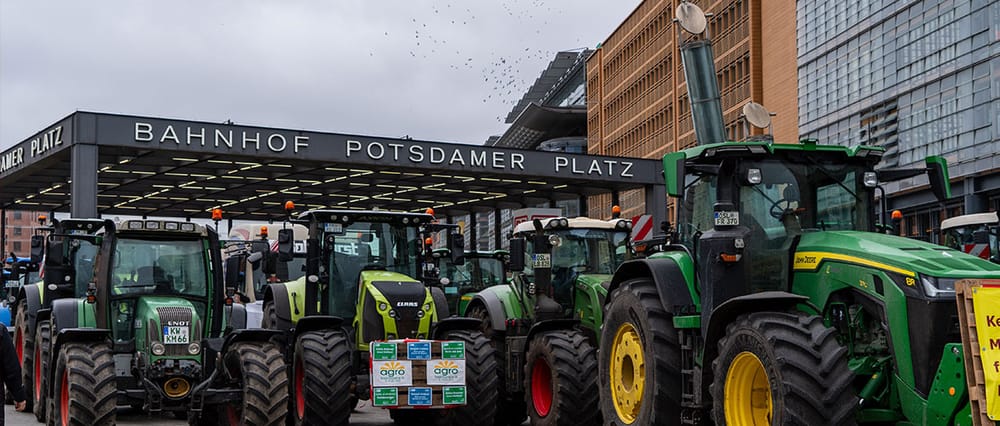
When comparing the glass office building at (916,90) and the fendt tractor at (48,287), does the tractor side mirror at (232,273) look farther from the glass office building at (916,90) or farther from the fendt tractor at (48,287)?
the glass office building at (916,90)

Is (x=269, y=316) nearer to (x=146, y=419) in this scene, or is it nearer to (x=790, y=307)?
(x=146, y=419)

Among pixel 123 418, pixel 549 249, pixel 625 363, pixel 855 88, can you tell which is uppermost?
pixel 855 88

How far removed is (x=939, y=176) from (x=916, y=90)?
31570 millimetres

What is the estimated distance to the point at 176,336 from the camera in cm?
1477

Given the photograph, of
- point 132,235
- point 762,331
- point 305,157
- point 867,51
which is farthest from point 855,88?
point 762,331

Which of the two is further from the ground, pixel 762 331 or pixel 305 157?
pixel 305 157

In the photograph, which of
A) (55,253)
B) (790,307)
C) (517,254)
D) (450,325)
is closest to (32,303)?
(55,253)

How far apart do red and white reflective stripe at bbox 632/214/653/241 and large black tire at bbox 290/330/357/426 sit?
4.77m

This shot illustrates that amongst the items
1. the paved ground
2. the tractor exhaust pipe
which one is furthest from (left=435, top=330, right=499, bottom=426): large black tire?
the tractor exhaust pipe

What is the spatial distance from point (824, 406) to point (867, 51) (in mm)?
37588

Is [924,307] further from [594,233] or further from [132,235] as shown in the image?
[132,235]

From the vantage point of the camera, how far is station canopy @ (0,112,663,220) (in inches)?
1177

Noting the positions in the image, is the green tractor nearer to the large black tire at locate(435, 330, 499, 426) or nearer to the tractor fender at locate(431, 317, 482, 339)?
the tractor fender at locate(431, 317, 482, 339)

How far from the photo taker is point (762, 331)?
8.70 meters
